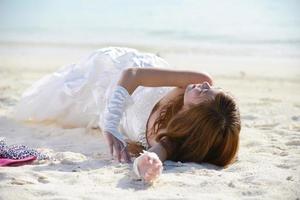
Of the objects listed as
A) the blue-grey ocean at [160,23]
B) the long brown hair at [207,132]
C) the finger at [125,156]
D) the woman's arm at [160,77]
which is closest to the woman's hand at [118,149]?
the finger at [125,156]

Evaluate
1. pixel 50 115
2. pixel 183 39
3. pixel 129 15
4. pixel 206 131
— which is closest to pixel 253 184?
pixel 206 131

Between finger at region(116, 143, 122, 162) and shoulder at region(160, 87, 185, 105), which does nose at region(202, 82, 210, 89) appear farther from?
finger at region(116, 143, 122, 162)

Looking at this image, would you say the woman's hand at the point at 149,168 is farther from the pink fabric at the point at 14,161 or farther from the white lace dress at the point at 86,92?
the white lace dress at the point at 86,92

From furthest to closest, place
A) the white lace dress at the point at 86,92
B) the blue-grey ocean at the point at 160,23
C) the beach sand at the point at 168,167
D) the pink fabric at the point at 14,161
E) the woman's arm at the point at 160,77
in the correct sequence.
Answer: the blue-grey ocean at the point at 160,23 < the white lace dress at the point at 86,92 < the woman's arm at the point at 160,77 < the pink fabric at the point at 14,161 < the beach sand at the point at 168,167

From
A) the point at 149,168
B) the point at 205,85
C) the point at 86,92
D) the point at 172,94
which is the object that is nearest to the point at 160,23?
the point at 86,92

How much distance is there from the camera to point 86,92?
14.7ft

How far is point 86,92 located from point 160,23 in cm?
1266

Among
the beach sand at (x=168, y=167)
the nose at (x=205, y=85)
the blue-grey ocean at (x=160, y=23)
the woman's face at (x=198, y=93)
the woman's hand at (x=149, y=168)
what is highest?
the nose at (x=205, y=85)

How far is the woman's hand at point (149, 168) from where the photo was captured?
2.79m

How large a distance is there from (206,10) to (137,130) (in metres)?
A: 15.2

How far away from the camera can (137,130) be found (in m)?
3.92

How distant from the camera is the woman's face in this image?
324 centimetres

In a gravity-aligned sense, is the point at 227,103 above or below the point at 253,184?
above

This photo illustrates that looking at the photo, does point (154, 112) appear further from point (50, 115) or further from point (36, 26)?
point (36, 26)
